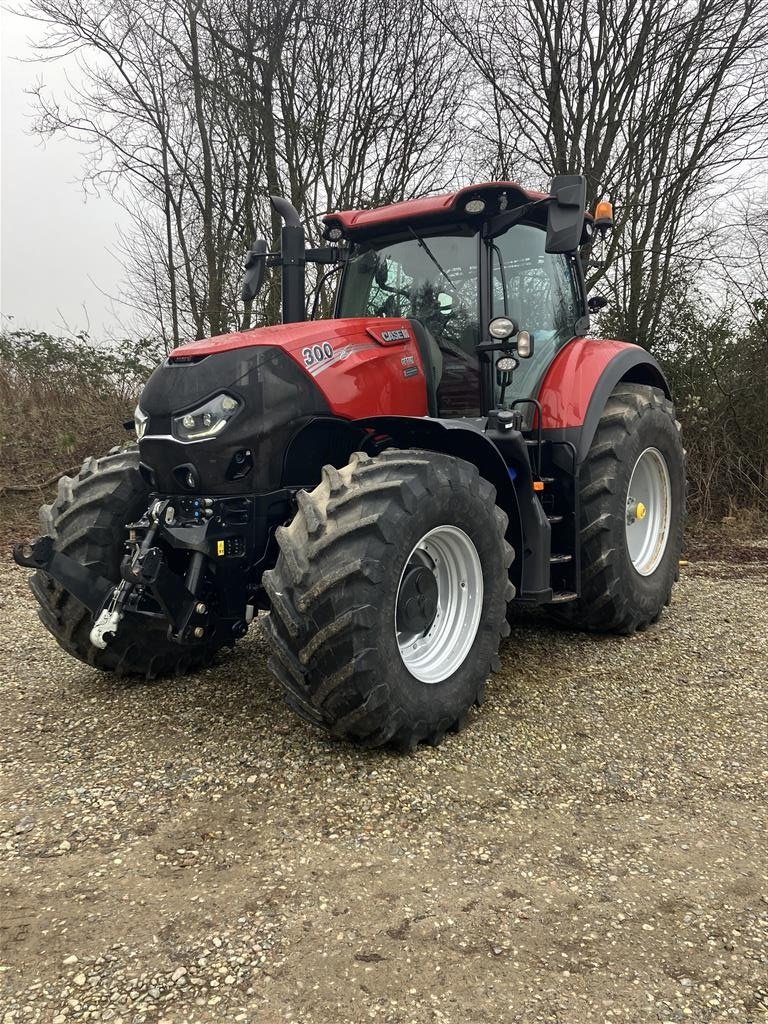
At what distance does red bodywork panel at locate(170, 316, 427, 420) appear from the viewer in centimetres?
317

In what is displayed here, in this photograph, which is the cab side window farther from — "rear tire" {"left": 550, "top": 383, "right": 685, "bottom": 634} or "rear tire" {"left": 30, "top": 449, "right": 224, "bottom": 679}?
"rear tire" {"left": 30, "top": 449, "right": 224, "bottom": 679}

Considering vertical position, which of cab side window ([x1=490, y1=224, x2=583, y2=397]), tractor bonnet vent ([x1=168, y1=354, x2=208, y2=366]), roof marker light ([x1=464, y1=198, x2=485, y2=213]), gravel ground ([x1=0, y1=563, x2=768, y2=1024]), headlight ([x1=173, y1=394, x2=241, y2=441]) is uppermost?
roof marker light ([x1=464, y1=198, x2=485, y2=213])

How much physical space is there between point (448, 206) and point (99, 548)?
91.4 inches

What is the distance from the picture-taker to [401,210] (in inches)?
154

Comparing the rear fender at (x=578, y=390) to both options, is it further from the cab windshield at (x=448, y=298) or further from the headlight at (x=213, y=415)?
the headlight at (x=213, y=415)

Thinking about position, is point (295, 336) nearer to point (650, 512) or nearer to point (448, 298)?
point (448, 298)

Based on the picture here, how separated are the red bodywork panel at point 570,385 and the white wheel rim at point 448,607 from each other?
112cm

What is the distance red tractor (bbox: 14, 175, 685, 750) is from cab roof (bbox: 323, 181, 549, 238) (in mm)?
15

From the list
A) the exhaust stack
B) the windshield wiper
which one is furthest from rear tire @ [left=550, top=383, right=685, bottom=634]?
the exhaust stack

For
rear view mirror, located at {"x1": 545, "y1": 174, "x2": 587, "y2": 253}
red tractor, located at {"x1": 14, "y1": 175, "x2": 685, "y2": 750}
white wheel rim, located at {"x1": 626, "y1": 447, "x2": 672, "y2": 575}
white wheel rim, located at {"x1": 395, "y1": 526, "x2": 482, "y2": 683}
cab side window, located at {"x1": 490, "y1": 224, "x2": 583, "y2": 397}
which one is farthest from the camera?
white wheel rim, located at {"x1": 626, "y1": 447, "x2": 672, "y2": 575}

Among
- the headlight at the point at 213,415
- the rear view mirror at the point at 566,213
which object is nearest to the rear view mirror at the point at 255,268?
the headlight at the point at 213,415

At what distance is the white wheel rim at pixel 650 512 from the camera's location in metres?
4.80

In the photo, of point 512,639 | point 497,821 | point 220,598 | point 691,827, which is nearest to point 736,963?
point 691,827

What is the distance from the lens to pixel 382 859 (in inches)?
90.7
